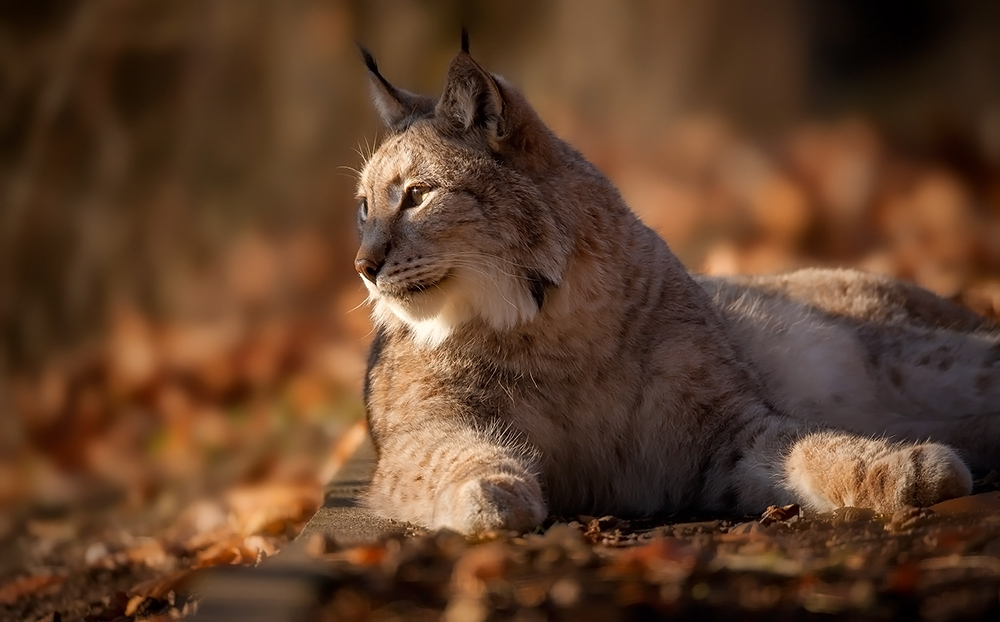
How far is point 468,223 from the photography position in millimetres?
3014

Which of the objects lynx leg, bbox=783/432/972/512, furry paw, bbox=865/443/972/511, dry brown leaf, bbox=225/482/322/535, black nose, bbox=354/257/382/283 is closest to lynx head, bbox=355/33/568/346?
black nose, bbox=354/257/382/283

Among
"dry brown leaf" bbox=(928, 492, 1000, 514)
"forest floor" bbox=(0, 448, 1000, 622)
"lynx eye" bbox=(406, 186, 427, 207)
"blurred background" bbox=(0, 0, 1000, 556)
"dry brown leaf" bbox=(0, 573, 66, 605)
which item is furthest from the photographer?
"blurred background" bbox=(0, 0, 1000, 556)

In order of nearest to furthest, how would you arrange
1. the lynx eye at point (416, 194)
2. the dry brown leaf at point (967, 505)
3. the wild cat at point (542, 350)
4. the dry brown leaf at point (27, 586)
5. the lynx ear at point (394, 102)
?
1. the dry brown leaf at point (967, 505)
2. the wild cat at point (542, 350)
3. the lynx eye at point (416, 194)
4. the lynx ear at point (394, 102)
5. the dry brown leaf at point (27, 586)

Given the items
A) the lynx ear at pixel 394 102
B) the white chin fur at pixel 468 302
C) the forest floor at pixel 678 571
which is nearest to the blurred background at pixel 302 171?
the lynx ear at pixel 394 102

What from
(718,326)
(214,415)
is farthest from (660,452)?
(214,415)

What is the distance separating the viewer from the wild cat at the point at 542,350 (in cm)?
297

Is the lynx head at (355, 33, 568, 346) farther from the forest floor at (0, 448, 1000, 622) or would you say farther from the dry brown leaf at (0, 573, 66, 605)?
the dry brown leaf at (0, 573, 66, 605)

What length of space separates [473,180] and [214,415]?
4.26 metres

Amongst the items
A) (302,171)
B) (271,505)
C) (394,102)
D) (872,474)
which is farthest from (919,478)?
(302,171)

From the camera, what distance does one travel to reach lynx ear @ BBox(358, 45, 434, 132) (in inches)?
135

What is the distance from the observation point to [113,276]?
7.19 metres

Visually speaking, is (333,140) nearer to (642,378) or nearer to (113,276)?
(113,276)

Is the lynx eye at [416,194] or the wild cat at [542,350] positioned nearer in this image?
the wild cat at [542,350]

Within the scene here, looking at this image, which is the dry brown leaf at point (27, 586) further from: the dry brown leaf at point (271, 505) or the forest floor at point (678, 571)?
the forest floor at point (678, 571)
